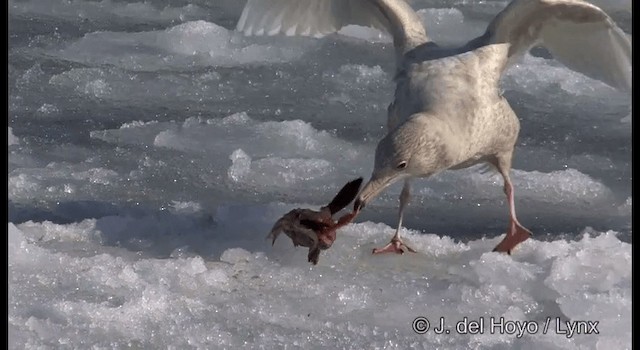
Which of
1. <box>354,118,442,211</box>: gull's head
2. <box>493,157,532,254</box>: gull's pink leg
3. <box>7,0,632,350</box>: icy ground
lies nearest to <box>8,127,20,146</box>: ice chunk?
<box>7,0,632,350</box>: icy ground

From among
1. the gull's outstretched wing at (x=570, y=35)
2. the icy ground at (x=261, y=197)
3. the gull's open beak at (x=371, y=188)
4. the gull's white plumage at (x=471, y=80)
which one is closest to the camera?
the icy ground at (x=261, y=197)

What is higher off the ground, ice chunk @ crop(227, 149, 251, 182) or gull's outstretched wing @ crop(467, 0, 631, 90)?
gull's outstretched wing @ crop(467, 0, 631, 90)

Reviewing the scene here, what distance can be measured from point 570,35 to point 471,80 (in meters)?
0.60

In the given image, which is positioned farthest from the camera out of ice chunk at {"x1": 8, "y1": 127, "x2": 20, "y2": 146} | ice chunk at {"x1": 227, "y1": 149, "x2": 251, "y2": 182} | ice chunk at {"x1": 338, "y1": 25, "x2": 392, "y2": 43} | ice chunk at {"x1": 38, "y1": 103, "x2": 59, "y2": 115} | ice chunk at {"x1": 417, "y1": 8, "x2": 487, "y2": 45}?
ice chunk at {"x1": 338, "y1": 25, "x2": 392, "y2": 43}

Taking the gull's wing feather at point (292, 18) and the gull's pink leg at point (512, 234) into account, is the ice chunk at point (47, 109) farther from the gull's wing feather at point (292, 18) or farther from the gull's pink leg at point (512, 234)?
the gull's pink leg at point (512, 234)

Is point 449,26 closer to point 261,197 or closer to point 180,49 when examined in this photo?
point 180,49

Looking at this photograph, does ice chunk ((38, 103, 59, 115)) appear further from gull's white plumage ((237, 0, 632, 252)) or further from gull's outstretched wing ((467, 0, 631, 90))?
gull's outstretched wing ((467, 0, 631, 90))

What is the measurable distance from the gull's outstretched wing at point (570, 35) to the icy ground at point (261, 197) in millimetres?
469

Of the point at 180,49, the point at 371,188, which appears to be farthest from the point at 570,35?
the point at 180,49

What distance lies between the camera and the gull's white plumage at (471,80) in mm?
3998

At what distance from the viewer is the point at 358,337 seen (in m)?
3.62

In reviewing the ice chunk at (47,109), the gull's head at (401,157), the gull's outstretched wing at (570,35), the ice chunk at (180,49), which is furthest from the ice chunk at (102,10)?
the gull's head at (401,157)

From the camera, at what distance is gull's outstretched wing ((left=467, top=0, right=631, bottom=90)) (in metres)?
4.44
